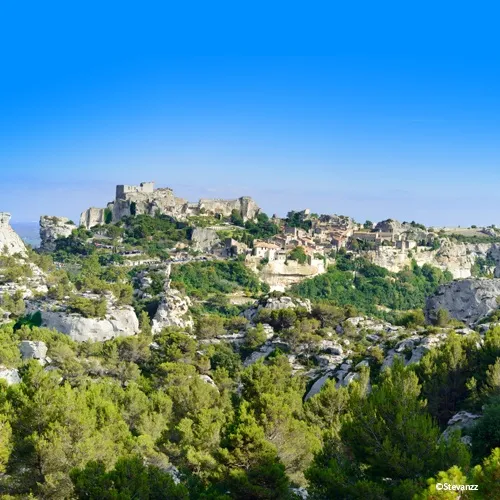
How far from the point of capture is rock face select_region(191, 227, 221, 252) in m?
64.2

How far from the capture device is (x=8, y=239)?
2047 inches

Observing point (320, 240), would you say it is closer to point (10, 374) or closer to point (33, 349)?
point (33, 349)

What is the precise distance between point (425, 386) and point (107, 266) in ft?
138

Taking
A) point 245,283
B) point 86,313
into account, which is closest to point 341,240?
point 245,283

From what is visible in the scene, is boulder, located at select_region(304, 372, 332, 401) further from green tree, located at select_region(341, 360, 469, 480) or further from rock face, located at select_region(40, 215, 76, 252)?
rock face, located at select_region(40, 215, 76, 252)

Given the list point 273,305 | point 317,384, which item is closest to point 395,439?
point 317,384

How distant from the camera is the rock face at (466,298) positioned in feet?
127

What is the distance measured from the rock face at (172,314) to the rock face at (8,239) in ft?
61.7

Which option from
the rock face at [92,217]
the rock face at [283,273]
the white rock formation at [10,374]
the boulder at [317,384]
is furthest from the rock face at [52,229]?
the boulder at [317,384]

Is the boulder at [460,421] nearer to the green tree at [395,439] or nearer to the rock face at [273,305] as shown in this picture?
the green tree at [395,439]

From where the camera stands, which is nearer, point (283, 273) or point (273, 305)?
point (273, 305)

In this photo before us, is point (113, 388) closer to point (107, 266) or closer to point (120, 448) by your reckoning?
point (120, 448)

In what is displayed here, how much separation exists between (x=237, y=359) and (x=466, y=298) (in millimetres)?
19089

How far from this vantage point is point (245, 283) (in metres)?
57.0
